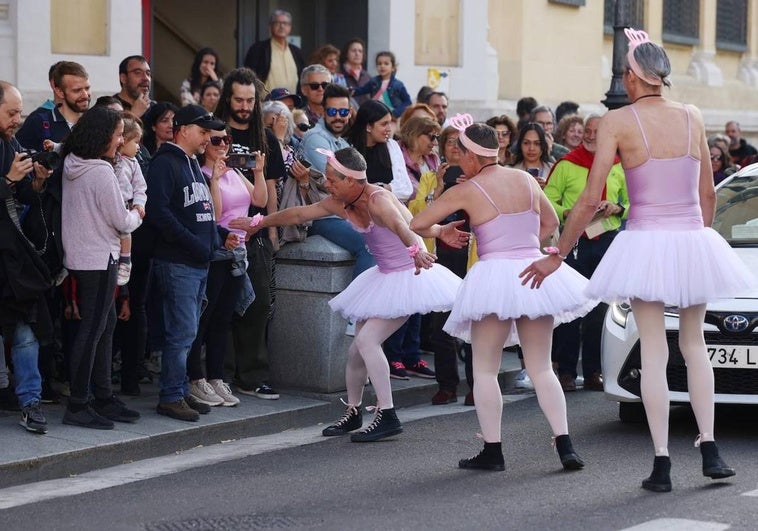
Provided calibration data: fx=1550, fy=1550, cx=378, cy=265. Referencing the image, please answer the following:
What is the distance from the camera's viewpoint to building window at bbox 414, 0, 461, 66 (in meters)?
18.6

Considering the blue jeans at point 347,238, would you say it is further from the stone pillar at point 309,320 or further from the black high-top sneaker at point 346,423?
the black high-top sneaker at point 346,423

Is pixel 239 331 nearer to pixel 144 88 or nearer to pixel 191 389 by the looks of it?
pixel 191 389

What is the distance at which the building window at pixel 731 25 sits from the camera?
27188 millimetres

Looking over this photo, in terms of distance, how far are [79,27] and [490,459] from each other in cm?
786

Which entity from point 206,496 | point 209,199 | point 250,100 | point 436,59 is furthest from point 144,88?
point 436,59

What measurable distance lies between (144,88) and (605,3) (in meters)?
12.8

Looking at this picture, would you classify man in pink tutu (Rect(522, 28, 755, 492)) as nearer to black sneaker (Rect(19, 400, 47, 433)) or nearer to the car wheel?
the car wheel

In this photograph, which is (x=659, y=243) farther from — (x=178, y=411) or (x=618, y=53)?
(x=618, y=53)

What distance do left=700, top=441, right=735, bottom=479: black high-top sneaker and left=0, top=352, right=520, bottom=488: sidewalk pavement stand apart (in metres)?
3.20

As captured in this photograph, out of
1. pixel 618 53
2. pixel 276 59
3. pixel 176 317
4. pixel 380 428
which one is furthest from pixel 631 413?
pixel 276 59

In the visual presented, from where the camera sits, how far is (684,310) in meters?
8.00

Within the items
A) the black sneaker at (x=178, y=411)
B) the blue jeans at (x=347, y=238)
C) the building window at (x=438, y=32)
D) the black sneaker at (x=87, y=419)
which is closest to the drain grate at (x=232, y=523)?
the black sneaker at (x=87, y=419)

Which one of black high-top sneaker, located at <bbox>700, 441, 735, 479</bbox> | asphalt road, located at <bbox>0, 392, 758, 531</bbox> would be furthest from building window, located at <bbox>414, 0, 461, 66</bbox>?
black high-top sneaker, located at <bbox>700, 441, 735, 479</bbox>

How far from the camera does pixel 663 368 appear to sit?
7.87 m
